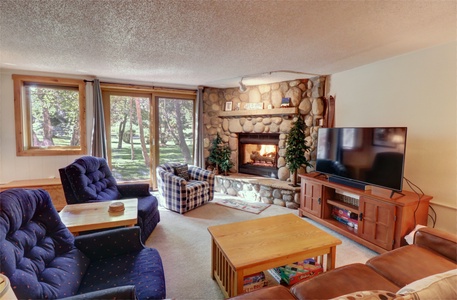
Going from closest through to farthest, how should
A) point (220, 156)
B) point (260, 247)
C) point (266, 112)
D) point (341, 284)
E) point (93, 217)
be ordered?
1. point (341, 284)
2. point (260, 247)
3. point (93, 217)
4. point (266, 112)
5. point (220, 156)

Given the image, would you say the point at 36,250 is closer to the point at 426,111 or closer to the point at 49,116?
the point at 49,116

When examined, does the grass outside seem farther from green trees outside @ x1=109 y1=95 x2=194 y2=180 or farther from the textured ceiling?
the textured ceiling

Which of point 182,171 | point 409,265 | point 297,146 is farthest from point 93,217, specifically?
point 297,146

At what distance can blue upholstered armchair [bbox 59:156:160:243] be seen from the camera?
8.14 feet

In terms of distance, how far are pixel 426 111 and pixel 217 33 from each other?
8.22 ft

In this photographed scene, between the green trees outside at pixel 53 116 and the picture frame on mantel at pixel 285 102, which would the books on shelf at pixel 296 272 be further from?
the green trees outside at pixel 53 116

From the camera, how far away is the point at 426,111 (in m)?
2.50

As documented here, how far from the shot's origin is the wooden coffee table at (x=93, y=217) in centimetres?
192

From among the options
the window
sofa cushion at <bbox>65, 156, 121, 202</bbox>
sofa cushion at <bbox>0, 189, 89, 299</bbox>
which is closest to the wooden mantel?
sofa cushion at <bbox>65, 156, 121, 202</bbox>

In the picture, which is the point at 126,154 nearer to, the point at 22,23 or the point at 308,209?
the point at 22,23

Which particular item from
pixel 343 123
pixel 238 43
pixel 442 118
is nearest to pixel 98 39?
pixel 238 43

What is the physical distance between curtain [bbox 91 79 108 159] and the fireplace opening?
277cm

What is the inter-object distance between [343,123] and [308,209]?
4.88ft

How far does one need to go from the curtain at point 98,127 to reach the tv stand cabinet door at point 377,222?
4.25m
